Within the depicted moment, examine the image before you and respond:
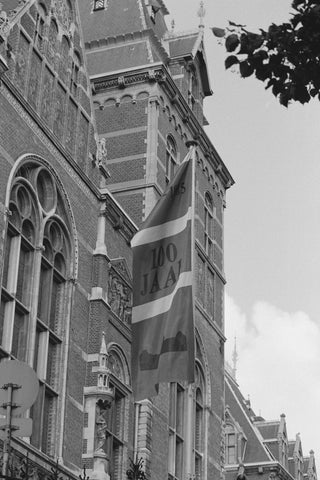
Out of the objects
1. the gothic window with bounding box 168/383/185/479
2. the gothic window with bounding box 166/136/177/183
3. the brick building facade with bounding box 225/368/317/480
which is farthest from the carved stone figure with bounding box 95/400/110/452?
the brick building facade with bounding box 225/368/317/480

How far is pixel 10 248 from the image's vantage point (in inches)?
881

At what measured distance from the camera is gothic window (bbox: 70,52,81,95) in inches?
1040

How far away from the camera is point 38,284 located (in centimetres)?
2305

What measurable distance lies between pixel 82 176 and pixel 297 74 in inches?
600

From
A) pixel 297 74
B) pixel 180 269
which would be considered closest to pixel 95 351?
pixel 180 269

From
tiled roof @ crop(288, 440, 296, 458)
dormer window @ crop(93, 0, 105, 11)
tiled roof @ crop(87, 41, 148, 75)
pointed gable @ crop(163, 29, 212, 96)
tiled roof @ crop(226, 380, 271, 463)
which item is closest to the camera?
tiled roof @ crop(87, 41, 148, 75)

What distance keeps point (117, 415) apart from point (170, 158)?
29.3 ft

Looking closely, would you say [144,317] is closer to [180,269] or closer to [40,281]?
[180,269]

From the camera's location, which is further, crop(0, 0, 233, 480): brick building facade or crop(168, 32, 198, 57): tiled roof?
crop(168, 32, 198, 57): tiled roof

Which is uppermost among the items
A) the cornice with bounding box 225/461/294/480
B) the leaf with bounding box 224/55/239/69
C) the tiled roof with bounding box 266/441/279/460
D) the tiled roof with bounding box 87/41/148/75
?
the tiled roof with bounding box 87/41/148/75

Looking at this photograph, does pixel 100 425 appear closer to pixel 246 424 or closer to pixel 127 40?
pixel 127 40

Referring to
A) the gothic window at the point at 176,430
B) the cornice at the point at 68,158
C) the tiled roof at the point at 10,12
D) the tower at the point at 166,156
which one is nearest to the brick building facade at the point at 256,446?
the tower at the point at 166,156

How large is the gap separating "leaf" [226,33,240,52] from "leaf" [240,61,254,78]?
0.24 metres

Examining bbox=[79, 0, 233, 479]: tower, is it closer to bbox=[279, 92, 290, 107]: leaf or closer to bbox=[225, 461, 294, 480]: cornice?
bbox=[225, 461, 294, 480]: cornice
